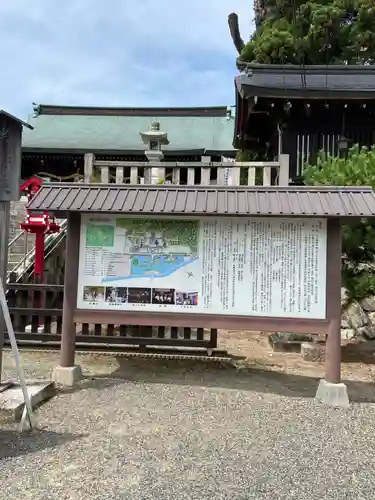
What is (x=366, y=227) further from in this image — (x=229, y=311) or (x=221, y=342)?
(x=221, y=342)

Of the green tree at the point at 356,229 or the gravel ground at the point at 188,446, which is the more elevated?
the green tree at the point at 356,229

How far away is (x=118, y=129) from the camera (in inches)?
1016

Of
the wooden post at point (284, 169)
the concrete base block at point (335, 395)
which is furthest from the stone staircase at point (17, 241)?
the concrete base block at point (335, 395)

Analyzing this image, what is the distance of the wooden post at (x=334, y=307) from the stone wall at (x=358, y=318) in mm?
4810

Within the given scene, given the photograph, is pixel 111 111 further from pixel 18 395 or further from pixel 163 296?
pixel 18 395

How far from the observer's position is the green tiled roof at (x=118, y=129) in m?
22.1

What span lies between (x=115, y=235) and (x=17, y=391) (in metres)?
2.25

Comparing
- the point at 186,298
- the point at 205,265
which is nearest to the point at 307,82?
the point at 205,265

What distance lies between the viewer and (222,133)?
25.4m

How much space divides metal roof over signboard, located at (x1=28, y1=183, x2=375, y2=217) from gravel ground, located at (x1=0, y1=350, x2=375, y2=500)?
7.46 feet

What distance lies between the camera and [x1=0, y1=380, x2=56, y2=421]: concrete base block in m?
4.85

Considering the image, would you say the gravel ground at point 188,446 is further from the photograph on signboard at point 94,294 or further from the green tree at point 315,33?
the green tree at point 315,33

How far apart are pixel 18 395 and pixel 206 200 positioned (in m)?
3.18

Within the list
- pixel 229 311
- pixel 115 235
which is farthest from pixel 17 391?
pixel 229 311
